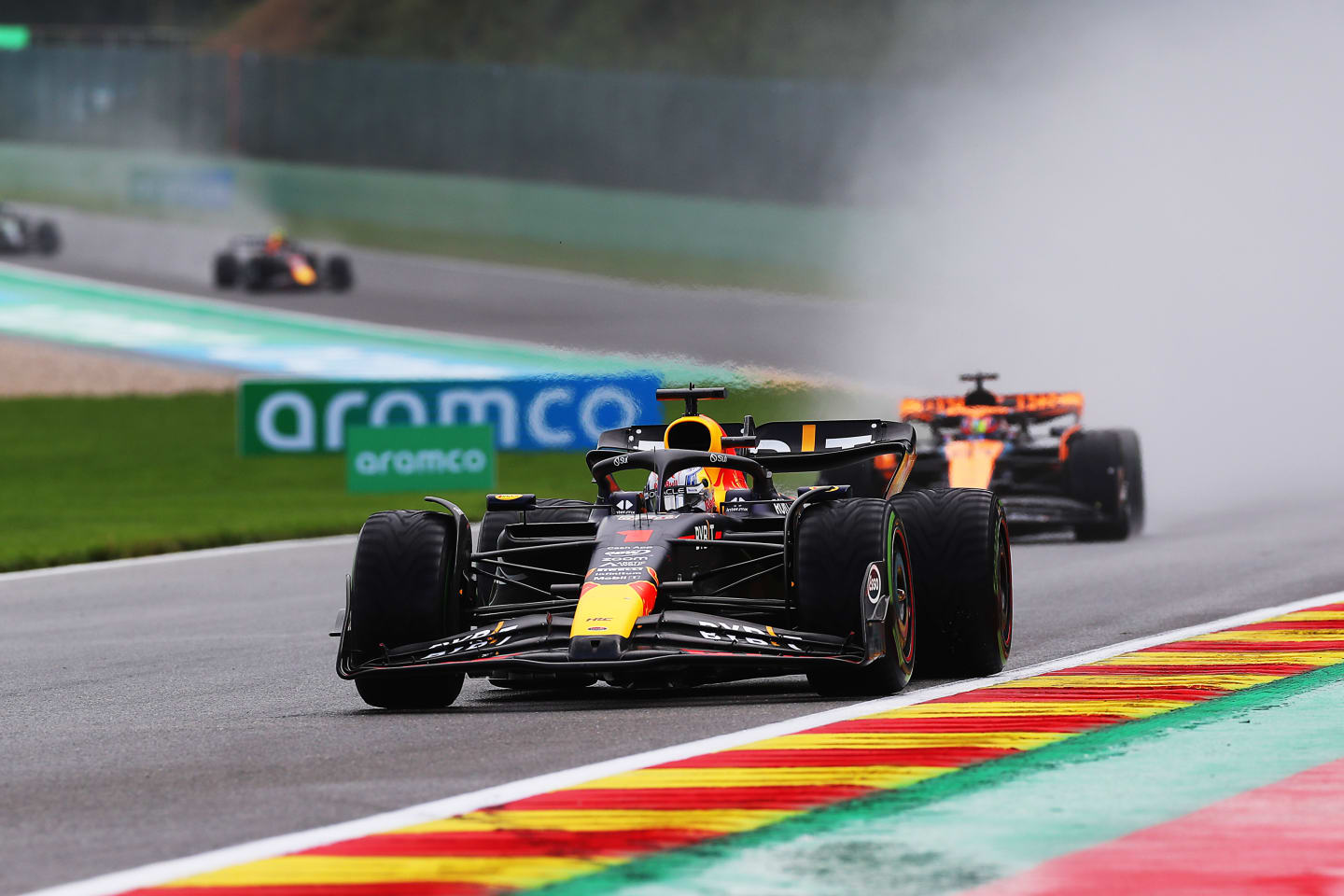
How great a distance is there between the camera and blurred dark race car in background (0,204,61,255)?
50.9 m

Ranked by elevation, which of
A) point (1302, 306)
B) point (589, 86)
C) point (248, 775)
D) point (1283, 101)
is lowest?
point (248, 775)

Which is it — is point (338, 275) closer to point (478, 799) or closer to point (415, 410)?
point (415, 410)

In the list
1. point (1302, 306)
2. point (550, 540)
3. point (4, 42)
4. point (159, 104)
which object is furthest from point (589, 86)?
point (550, 540)

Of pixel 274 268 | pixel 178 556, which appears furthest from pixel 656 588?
pixel 274 268

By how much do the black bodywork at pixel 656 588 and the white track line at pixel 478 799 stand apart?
0.43 meters

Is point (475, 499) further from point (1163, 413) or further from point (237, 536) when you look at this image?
point (1163, 413)

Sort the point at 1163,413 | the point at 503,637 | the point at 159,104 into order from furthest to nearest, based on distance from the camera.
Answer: the point at 159,104, the point at 1163,413, the point at 503,637

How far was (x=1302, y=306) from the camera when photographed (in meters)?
31.2

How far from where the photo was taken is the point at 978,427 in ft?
61.7

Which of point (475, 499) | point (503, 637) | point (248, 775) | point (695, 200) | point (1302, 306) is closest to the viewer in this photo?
point (248, 775)

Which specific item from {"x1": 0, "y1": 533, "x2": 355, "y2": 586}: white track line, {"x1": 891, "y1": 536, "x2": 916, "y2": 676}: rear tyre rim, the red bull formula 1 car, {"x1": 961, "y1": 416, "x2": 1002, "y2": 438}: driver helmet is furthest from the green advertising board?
{"x1": 891, "y1": 536, "x2": 916, "y2": 676}: rear tyre rim

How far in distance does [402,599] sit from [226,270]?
3878 cm

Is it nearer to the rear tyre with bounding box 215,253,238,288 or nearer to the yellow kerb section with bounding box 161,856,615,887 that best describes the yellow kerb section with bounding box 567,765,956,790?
the yellow kerb section with bounding box 161,856,615,887

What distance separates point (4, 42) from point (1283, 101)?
135 ft
